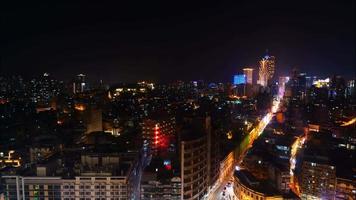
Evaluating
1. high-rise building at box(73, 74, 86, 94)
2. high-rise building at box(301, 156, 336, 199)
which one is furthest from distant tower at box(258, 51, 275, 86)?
high-rise building at box(301, 156, 336, 199)

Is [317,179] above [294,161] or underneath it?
above

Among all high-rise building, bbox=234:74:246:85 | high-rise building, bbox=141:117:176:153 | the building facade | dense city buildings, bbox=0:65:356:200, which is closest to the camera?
the building facade

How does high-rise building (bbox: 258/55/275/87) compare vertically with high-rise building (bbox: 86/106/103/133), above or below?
above

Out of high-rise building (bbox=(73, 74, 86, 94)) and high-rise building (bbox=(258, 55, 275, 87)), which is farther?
high-rise building (bbox=(258, 55, 275, 87))

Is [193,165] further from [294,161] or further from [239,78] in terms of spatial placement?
[239,78]

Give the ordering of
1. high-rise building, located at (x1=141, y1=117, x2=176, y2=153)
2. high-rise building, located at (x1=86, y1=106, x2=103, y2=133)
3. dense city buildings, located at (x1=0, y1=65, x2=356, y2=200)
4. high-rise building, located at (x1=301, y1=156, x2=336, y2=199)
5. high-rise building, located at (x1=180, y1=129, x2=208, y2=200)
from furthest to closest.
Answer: high-rise building, located at (x1=86, y1=106, x2=103, y2=133)
high-rise building, located at (x1=141, y1=117, x2=176, y2=153)
high-rise building, located at (x1=301, y1=156, x2=336, y2=199)
high-rise building, located at (x1=180, y1=129, x2=208, y2=200)
dense city buildings, located at (x1=0, y1=65, x2=356, y2=200)

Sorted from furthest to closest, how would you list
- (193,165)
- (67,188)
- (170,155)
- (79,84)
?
(79,84)
(170,155)
(193,165)
(67,188)

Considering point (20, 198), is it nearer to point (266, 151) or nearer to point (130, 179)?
point (130, 179)

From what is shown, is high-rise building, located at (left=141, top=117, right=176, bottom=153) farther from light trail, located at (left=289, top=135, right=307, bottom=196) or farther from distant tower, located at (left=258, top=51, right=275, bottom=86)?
distant tower, located at (left=258, top=51, right=275, bottom=86)

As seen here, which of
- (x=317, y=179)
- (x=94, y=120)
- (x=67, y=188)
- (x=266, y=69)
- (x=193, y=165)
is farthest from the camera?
(x=266, y=69)

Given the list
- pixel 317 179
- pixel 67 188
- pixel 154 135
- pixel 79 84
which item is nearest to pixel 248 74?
pixel 79 84
